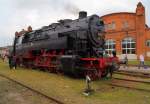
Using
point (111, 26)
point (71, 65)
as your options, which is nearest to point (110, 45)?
point (111, 26)

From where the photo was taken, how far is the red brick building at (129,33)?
158 feet

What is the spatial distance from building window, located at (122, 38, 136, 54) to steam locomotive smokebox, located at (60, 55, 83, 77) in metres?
36.0

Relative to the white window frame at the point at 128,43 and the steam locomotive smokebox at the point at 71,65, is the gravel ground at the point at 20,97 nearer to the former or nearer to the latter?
the steam locomotive smokebox at the point at 71,65

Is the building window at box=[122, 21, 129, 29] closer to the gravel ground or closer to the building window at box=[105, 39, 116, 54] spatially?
the building window at box=[105, 39, 116, 54]

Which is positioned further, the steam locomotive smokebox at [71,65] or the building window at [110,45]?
the building window at [110,45]

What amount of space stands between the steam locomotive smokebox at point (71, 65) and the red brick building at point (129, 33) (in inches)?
1376

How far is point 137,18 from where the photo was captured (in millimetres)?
49750

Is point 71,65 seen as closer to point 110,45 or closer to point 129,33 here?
point 129,33

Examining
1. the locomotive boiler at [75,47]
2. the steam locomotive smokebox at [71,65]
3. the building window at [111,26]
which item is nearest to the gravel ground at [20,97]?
the steam locomotive smokebox at [71,65]

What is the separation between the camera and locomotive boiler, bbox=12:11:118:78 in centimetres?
1477

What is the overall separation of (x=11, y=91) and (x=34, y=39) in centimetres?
1118

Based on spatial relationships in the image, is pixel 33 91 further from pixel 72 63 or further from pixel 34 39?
pixel 34 39

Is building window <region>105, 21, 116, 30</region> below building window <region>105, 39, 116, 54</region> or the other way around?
the other way around

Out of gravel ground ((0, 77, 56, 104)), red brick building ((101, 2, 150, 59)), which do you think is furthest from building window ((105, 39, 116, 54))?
gravel ground ((0, 77, 56, 104))
